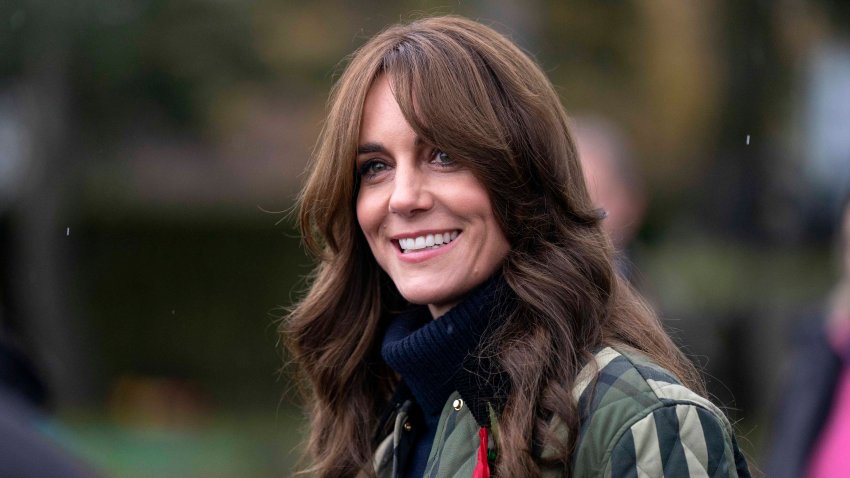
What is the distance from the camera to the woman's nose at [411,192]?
2848mm

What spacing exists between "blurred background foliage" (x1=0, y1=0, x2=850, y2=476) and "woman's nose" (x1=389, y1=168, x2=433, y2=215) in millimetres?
5883

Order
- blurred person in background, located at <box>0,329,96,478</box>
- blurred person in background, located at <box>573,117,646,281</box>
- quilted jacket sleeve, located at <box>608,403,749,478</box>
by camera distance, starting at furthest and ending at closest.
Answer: blurred person in background, located at <box>573,117,646,281</box>, quilted jacket sleeve, located at <box>608,403,749,478</box>, blurred person in background, located at <box>0,329,96,478</box>

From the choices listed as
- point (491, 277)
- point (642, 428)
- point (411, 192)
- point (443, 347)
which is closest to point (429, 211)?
point (411, 192)

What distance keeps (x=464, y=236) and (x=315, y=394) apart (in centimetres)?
90

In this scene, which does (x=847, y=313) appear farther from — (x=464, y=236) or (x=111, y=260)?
(x=111, y=260)

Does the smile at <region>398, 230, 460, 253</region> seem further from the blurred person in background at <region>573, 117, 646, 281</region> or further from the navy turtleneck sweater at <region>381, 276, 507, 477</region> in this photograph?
the blurred person in background at <region>573, 117, 646, 281</region>

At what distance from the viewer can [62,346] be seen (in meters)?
12.4

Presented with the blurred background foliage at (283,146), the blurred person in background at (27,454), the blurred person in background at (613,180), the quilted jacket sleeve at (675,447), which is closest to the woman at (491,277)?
the quilted jacket sleeve at (675,447)

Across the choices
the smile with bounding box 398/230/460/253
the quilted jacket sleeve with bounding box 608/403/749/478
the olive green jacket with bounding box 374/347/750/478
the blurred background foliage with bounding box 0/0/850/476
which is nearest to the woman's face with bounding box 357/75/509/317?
the smile with bounding box 398/230/460/253

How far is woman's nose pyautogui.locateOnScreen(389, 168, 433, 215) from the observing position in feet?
9.34

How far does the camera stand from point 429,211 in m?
2.86

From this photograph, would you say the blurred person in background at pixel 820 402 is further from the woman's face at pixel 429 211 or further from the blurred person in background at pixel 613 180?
the woman's face at pixel 429 211

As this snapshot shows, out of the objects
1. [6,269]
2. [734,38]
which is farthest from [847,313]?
[6,269]

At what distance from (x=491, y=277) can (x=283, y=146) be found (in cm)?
968
